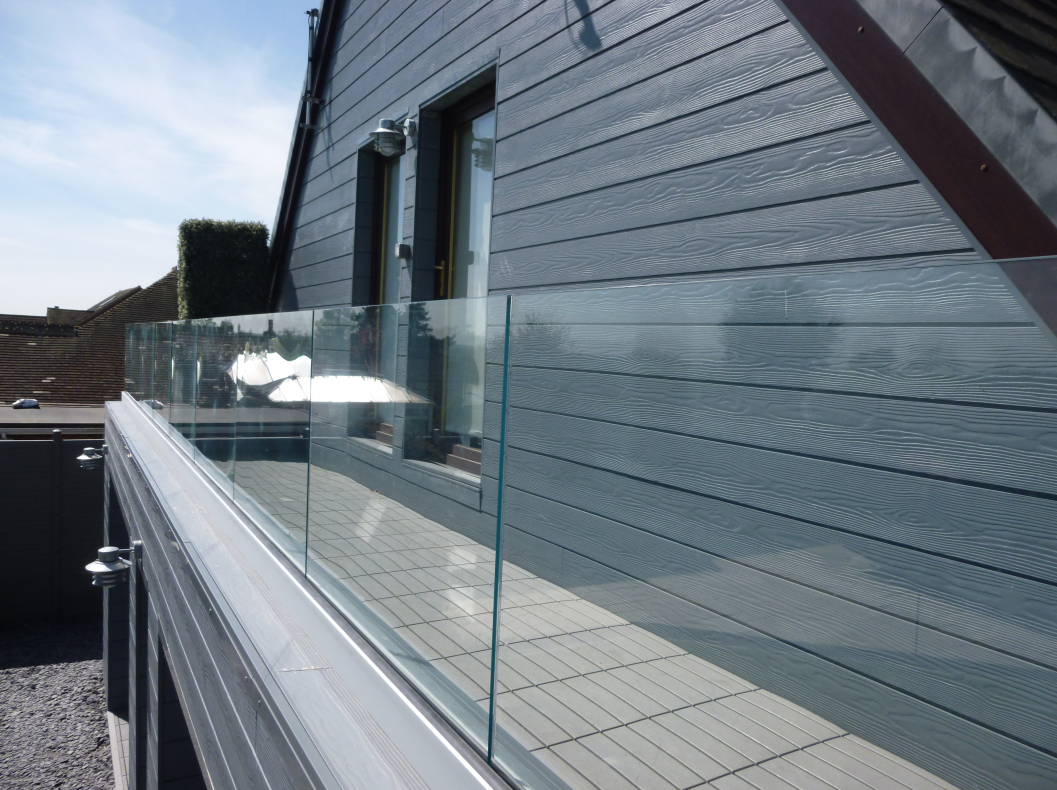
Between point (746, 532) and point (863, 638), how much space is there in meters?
0.22

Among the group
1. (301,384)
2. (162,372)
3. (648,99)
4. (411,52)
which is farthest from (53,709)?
(648,99)

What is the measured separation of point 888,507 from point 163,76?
46.3 feet

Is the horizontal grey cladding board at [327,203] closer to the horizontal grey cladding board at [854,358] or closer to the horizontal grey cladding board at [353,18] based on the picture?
the horizontal grey cladding board at [353,18]

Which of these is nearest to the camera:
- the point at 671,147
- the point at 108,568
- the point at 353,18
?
the point at 671,147

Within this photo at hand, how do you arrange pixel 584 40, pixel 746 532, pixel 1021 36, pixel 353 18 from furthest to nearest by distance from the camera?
pixel 353 18 < pixel 584 40 < pixel 1021 36 < pixel 746 532

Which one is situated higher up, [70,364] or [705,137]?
[705,137]

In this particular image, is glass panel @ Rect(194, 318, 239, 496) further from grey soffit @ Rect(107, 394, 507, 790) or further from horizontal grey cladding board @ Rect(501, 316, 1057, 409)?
horizontal grey cladding board @ Rect(501, 316, 1057, 409)

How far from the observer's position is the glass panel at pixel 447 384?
174 cm

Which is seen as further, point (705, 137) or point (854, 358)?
point (705, 137)

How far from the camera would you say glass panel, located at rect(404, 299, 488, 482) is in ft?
5.72

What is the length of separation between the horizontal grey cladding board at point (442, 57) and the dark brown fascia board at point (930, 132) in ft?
5.29

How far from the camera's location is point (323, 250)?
313 inches

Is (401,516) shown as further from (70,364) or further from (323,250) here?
(70,364)

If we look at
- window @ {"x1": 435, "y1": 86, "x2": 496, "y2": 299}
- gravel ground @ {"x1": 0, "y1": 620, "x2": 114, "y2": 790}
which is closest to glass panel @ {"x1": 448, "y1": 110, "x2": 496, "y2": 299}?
window @ {"x1": 435, "y1": 86, "x2": 496, "y2": 299}
